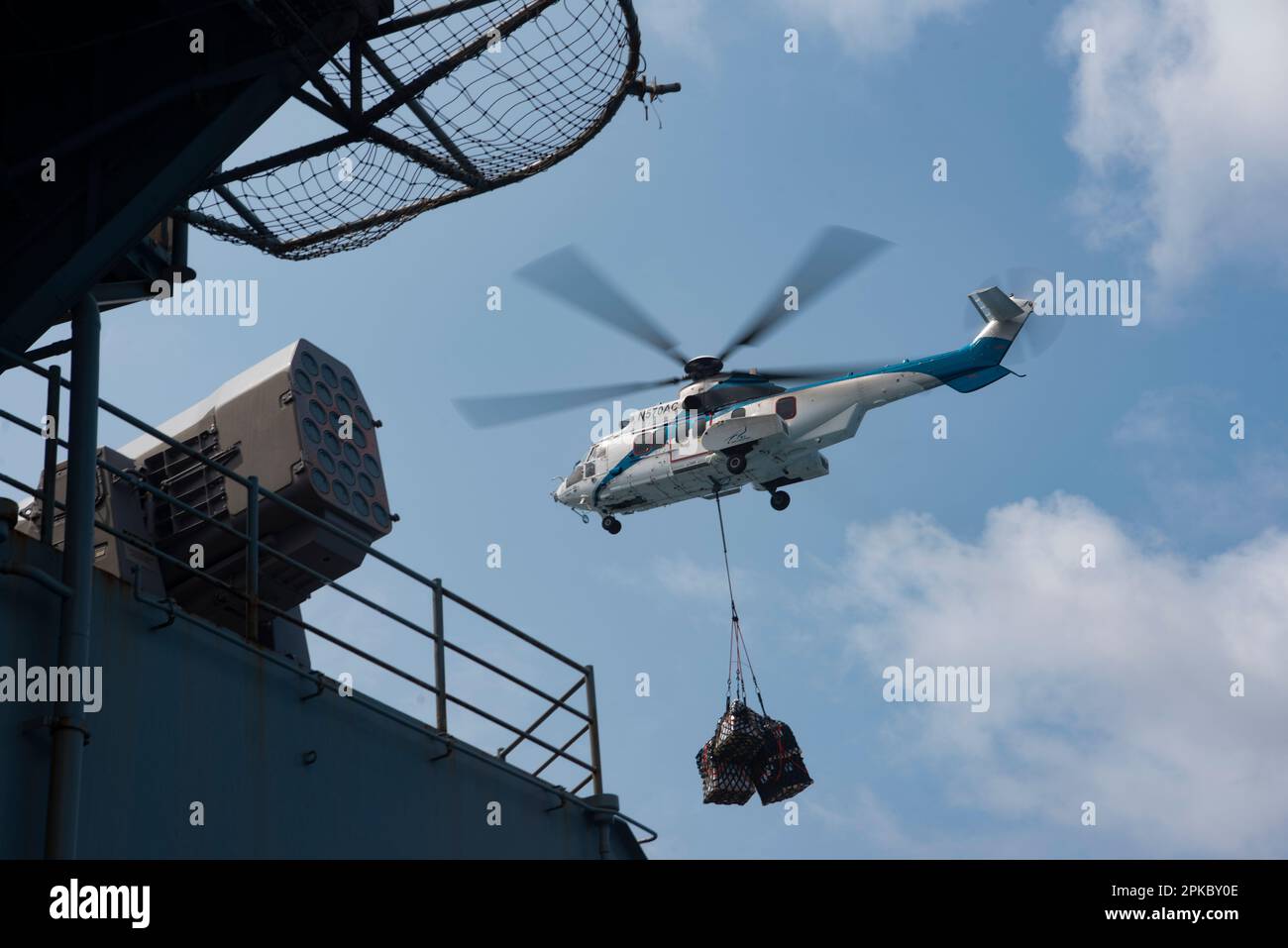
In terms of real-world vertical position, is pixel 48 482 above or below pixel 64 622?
above

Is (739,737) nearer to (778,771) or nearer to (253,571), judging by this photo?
(778,771)

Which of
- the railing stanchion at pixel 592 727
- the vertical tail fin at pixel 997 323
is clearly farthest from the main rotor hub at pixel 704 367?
the railing stanchion at pixel 592 727

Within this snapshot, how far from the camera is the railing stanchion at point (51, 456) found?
24.9 feet

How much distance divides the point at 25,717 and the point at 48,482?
4.28ft

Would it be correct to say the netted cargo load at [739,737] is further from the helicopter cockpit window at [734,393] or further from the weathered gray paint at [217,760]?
the weathered gray paint at [217,760]

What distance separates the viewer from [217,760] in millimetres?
8125

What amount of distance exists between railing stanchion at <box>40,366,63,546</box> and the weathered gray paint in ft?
0.67

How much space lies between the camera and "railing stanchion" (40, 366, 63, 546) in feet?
24.9

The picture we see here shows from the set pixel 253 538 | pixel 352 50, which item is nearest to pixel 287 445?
pixel 253 538

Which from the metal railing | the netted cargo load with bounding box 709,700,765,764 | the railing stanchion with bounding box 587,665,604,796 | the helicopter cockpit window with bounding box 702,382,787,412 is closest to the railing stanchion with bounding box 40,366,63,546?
the metal railing

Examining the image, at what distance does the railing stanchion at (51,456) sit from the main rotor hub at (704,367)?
24676mm

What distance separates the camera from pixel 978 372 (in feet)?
111

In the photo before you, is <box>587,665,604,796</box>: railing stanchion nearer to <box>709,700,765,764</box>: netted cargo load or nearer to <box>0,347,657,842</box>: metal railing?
<box>0,347,657,842</box>: metal railing
